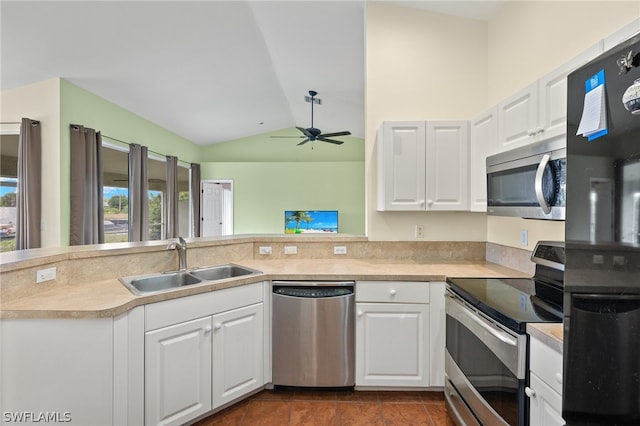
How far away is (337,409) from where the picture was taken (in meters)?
2.11

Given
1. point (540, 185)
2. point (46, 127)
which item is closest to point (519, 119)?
point (540, 185)

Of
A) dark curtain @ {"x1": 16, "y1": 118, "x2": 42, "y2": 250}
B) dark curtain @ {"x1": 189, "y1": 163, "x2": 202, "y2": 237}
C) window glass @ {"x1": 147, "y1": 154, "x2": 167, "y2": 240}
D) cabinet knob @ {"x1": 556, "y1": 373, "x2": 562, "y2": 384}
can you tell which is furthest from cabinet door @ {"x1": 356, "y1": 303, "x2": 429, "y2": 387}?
dark curtain @ {"x1": 189, "y1": 163, "x2": 202, "y2": 237}

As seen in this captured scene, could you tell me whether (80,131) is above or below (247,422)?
above

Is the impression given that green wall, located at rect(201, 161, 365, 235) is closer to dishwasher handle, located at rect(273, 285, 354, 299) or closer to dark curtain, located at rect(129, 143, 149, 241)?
dark curtain, located at rect(129, 143, 149, 241)

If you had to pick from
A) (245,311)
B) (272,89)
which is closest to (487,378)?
(245,311)

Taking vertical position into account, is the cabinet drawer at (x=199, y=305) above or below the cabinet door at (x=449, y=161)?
below

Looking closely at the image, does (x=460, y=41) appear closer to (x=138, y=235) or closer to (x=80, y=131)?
(x=80, y=131)

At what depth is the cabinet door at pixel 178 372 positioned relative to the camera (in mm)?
1664

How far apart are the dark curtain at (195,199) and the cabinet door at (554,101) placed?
6.71 meters

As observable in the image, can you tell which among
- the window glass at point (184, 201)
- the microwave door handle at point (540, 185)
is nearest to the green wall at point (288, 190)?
the window glass at point (184, 201)

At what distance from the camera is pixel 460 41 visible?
282 cm

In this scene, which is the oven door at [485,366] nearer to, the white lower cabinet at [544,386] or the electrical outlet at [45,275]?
the white lower cabinet at [544,386]

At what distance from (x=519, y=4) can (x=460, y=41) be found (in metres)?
0.53

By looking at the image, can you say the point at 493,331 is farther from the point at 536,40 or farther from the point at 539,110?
the point at 536,40
